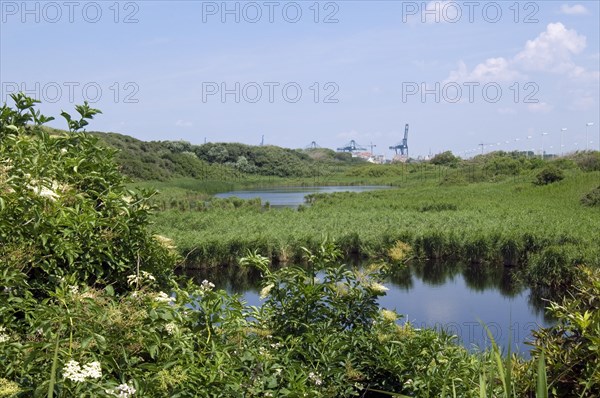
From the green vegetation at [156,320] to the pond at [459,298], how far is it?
6.20 m

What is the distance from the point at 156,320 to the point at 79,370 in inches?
23.4

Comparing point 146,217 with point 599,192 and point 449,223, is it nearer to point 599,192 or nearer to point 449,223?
point 449,223

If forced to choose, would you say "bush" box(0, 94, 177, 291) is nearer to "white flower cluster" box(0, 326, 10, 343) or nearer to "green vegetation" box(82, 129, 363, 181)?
"white flower cluster" box(0, 326, 10, 343)

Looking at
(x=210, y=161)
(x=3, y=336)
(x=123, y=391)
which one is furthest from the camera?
(x=210, y=161)

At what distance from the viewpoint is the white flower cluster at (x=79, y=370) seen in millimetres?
2561

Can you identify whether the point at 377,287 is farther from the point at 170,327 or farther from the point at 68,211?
the point at 68,211

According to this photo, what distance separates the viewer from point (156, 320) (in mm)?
3162

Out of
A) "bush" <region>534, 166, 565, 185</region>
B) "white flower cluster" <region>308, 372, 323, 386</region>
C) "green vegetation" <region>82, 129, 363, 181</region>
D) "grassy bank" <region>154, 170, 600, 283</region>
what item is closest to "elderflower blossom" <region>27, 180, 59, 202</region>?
"white flower cluster" <region>308, 372, 323, 386</region>

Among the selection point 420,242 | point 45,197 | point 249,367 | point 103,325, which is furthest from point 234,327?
point 420,242

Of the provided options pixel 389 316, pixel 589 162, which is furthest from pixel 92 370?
pixel 589 162

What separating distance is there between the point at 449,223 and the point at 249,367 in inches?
785

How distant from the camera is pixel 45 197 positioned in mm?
3600

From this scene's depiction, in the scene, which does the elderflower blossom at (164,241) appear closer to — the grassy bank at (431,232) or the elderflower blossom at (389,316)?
the elderflower blossom at (389,316)

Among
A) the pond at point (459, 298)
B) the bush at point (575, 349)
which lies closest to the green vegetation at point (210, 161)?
the pond at point (459, 298)
